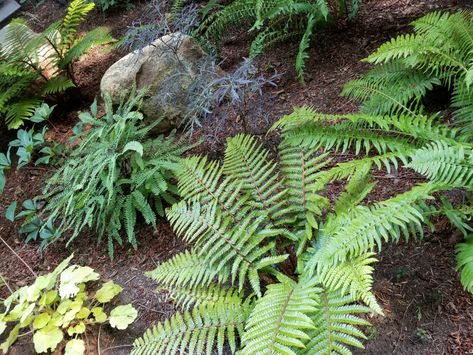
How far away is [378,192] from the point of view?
2844 mm

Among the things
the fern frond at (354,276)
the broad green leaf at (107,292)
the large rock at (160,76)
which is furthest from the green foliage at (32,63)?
the fern frond at (354,276)

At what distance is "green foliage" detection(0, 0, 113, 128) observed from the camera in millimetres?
4391

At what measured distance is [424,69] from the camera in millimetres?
3074

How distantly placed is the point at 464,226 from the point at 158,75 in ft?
9.48

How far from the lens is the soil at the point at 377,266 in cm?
220

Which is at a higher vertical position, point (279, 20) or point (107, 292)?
point (279, 20)

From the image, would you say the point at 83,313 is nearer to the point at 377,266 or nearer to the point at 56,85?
the point at 377,266

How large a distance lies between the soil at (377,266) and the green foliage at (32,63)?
0.40 meters

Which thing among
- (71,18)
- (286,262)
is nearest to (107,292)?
(286,262)

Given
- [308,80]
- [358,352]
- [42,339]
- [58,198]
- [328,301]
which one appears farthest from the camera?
[308,80]

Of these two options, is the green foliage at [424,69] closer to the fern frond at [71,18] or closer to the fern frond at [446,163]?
the fern frond at [446,163]

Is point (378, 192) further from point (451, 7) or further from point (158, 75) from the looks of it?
point (158, 75)

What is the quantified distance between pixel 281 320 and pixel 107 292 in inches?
56.8

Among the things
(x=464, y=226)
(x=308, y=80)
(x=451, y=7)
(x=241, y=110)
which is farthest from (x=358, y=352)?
(x=451, y=7)
